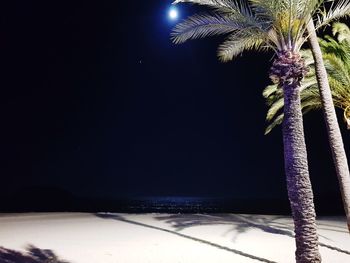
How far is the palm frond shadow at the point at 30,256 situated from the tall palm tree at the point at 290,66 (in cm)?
663

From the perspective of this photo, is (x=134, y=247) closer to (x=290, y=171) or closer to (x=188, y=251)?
(x=188, y=251)

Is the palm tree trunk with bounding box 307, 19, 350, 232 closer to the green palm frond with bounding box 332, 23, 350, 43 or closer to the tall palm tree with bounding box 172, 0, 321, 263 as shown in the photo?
the tall palm tree with bounding box 172, 0, 321, 263

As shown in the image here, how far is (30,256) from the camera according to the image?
11.5 m

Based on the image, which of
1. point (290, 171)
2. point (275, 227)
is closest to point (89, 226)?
point (275, 227)

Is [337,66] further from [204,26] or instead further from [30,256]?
[30,256]

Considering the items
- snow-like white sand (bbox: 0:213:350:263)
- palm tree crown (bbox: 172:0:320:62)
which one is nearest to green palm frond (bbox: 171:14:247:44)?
palm tree crown (bbox: 172:0:320:62)

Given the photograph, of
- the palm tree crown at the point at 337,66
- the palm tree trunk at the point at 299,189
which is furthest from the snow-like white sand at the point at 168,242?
the palm tree crown at the point at 337,66

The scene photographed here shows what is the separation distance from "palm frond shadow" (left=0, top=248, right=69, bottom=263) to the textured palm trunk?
6513 millimetres

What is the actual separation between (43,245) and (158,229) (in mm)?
5895

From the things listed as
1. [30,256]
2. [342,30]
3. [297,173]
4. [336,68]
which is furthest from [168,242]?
[342,30]

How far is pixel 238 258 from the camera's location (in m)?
11.6

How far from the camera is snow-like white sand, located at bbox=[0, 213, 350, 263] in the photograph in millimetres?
11711

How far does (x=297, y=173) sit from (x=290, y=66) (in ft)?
8.26

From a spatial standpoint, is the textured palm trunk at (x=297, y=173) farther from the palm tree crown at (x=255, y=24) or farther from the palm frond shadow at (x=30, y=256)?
the palm frond shadow at (x=30, y=256)
